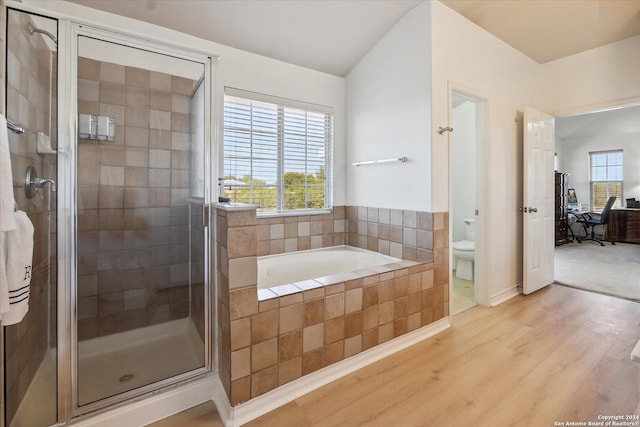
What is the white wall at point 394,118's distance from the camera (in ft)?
7.62

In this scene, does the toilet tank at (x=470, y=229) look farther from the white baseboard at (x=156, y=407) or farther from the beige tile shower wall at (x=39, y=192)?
the beige tile shower wall at (x=39, y=192)

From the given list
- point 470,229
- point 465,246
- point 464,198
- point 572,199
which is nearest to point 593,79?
point 464,198

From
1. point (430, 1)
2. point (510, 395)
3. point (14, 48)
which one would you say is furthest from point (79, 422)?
point (430, 1)

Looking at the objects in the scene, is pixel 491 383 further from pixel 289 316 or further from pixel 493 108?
pixel 493 108

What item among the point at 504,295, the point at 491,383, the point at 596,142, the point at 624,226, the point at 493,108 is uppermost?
the point at 596,142

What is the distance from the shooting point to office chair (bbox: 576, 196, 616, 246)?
583 centimetres

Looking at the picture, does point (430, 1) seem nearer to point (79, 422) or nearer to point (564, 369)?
point (564, 369)

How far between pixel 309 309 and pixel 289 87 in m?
2.10

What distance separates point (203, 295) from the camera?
1767 mm

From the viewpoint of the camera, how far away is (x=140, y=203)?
7.00 feet

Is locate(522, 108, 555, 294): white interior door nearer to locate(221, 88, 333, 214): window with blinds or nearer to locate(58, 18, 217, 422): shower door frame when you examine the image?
locate(221, 88, 333, 214): window with blinds

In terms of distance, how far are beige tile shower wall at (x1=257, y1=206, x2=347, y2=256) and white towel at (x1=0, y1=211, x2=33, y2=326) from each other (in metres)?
1.68

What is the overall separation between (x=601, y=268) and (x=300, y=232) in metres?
4.25

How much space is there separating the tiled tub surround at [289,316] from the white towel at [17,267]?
2.42ft
